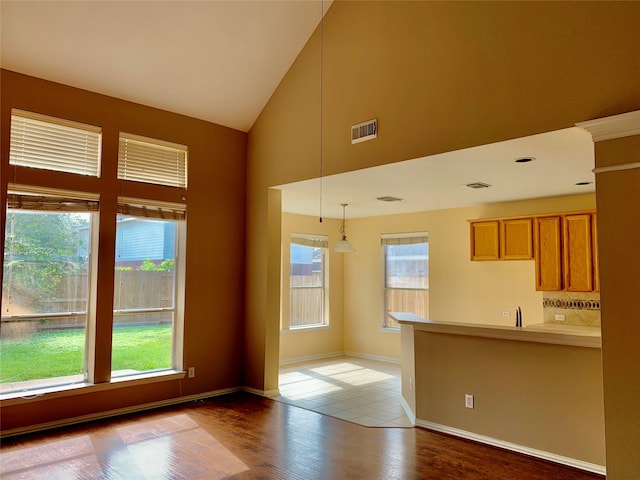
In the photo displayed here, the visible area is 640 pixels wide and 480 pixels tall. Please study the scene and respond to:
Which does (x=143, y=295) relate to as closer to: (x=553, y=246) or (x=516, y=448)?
(x=516, y=448)

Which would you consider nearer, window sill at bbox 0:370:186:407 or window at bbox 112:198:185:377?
window sill at bbox 0:370:186:407

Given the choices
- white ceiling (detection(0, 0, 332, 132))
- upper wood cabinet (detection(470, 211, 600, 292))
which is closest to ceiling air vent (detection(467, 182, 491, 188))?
upper wood cabinet (detection(470, 211, 600, 292))

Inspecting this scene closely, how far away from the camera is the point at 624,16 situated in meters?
3.04

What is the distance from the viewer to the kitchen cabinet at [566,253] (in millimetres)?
5465

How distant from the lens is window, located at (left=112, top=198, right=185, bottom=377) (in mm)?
4996

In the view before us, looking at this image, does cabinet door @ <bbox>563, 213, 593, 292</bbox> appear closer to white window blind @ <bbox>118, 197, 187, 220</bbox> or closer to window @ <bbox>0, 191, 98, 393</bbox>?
white window blind @ <bbox>118, 197, 187, 220</bbox>

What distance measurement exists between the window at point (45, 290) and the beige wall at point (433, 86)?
2.00 metres

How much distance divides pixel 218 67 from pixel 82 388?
3.63 meters

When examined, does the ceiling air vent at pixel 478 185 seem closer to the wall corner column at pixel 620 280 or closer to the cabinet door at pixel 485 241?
the cabinet door at pixel 485 241

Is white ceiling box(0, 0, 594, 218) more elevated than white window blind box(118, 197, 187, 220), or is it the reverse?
white ceiling box(0, 0, 594, 218)

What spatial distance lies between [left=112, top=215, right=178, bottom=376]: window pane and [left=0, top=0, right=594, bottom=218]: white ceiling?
57.9 inches

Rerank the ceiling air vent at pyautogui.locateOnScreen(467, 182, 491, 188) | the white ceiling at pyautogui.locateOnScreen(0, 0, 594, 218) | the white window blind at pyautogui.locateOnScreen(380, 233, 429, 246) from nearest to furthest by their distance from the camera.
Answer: the white ceiling at pyautogui.locateOnScreen(0, 0, 594, 218), the ceiling air vent at pyautogui.locateOnScreen(467, 182, 491, 188), the white window blind at pyautogui.locateOnScreen(380, 233, 429, 246)

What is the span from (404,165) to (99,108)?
10.5ft

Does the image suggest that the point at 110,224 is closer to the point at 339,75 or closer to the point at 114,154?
the point at 114,154
